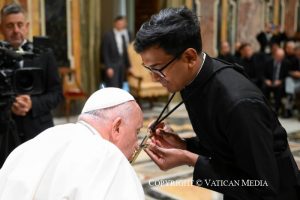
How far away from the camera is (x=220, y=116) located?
1662mm

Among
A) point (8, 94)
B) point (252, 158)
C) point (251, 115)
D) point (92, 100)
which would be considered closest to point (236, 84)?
point (251, 115)

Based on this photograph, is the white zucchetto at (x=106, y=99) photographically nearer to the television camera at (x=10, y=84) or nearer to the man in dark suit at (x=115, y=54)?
the television camera at (x=10, y=84)

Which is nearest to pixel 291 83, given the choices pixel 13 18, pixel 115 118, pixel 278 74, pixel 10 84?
pixel 278 74

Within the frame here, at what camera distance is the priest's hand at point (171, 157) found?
72.8 inches

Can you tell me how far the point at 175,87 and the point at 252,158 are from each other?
1.47 ft

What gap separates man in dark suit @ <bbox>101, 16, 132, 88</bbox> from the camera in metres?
8.74

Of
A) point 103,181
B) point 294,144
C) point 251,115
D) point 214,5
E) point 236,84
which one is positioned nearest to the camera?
point 103,181

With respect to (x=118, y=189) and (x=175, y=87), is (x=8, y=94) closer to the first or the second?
(x=175, y=87)

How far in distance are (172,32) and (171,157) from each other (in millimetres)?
563

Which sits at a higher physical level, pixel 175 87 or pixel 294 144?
pixel 175 87

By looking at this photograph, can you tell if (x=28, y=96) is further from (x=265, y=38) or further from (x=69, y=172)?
(x=265, y=38)

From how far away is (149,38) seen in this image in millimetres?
1695

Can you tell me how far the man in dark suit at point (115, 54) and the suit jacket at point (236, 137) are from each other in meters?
6.90

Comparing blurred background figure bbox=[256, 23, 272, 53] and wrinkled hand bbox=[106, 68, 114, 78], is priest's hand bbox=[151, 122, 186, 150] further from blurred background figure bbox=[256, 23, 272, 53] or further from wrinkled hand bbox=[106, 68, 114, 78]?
blurred background figure bbox=[256, 23, 272, 53]
